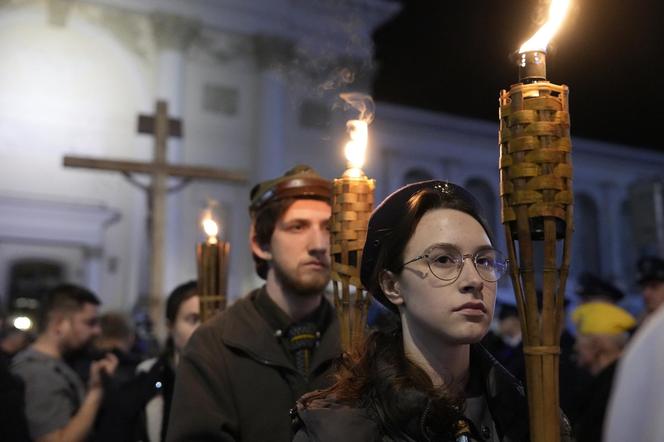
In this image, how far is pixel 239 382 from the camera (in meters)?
2.66

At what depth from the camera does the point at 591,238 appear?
25.9m

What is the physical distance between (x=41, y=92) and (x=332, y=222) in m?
15.3

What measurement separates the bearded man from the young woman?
71 centimetres

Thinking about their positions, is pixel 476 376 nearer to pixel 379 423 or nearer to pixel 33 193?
pixel 379 423

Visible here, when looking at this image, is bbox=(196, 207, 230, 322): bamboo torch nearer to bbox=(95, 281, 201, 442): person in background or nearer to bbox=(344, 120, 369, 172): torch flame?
bbox=(95, 281, 201, 442): person in background

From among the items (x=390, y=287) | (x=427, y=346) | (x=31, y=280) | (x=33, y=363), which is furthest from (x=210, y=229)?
(x=31, y=280)

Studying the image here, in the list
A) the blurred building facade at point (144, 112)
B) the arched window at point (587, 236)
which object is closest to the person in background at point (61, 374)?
the blurred building facade at point (144, 112)

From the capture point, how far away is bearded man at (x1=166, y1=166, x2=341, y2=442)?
8.45 feet

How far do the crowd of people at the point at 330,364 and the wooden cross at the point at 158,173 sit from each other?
176 inches

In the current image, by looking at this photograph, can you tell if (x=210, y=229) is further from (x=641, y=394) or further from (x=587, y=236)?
(x=587, y=236)

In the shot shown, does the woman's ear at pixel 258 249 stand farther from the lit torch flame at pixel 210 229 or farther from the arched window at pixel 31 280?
the arched window at pixel 31 280

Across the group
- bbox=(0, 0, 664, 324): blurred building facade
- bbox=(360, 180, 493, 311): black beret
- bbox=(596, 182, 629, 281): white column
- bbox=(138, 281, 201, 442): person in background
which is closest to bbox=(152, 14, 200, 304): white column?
bbox=(0, 0, 664, 324): blurred building facade

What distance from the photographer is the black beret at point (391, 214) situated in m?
1.97

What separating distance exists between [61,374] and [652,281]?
172 inches
